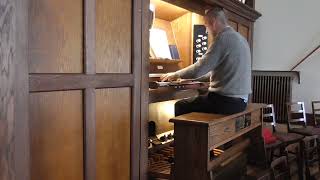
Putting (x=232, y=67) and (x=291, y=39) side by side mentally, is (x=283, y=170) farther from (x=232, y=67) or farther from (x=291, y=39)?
(x=291, y=39)

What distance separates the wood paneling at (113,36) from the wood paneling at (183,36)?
1.46 meters

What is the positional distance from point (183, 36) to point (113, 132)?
1804mm

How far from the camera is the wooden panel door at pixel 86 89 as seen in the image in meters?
1.52

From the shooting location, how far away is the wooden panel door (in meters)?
1.52

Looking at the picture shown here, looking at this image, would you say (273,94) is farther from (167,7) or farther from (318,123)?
(167,7)

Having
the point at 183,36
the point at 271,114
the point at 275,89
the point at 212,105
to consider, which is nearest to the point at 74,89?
the point at 212,105

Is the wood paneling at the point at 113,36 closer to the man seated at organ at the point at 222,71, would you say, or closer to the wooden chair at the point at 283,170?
the man seated at organ at the point at 222,71

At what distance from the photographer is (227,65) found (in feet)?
8.21

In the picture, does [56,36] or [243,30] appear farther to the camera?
[243,30]

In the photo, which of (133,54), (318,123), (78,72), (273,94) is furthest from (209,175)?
(273,94)

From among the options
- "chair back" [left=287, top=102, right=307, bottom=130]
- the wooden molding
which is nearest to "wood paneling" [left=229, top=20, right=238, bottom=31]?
the wooden molding

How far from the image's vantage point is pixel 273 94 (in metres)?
5.45

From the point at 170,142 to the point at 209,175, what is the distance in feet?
2.20

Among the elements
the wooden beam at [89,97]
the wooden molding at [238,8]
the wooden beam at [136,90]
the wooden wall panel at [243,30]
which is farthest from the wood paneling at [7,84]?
the wooden wall panel at [243,30]
